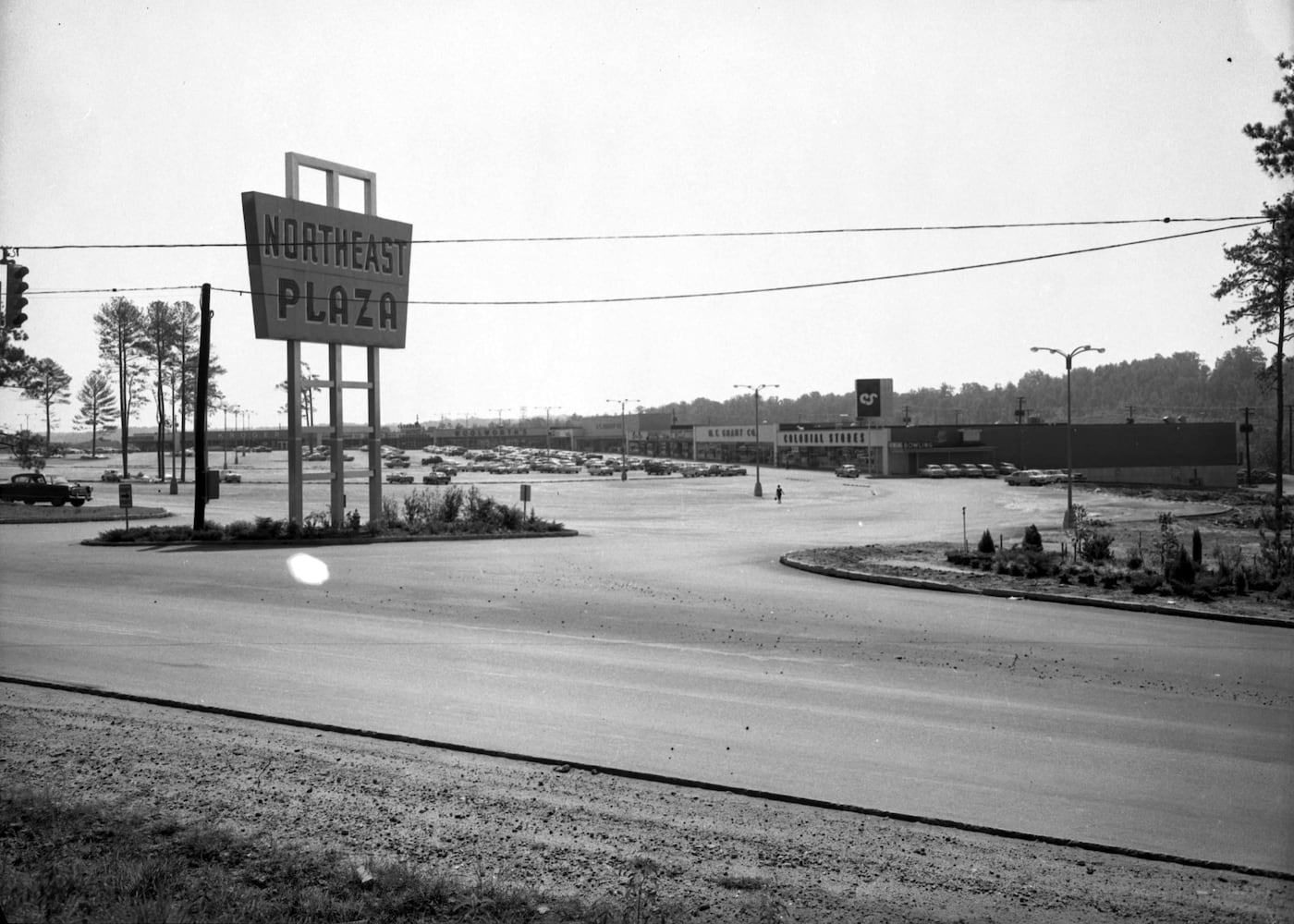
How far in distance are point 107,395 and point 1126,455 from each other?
113932 millimetres

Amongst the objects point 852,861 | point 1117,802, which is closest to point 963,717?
point 1117,802

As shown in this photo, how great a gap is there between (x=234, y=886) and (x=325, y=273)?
83.3 feet

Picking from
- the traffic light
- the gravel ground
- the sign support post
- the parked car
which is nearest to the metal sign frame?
the sign support post

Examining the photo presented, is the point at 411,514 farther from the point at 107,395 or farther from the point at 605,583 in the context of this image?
the point at 107,395

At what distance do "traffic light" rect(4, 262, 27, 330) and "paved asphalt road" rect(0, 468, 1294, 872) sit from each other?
437 centimetres

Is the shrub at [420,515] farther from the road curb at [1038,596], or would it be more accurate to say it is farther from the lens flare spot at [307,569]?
the road curb at [1038,596]

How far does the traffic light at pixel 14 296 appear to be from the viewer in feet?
48.1

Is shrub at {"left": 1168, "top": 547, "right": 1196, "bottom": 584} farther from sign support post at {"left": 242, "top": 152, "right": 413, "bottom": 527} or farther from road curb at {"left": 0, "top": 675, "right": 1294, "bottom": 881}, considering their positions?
sign support post at {"left": 242, "top": 152, "right": 413, "bottom": 527}

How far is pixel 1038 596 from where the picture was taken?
1753 centimetres

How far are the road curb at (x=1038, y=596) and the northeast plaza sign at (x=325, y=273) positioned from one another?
15.3 metres

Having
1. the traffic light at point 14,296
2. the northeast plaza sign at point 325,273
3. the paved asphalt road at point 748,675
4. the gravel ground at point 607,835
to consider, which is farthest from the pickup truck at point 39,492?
the gravel ground at point 607,835

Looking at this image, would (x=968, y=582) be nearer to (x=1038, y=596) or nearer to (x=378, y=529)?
(x=1038, y=596)

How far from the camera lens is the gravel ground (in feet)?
17.6

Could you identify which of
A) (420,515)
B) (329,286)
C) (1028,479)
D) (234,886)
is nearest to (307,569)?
(329,286)
